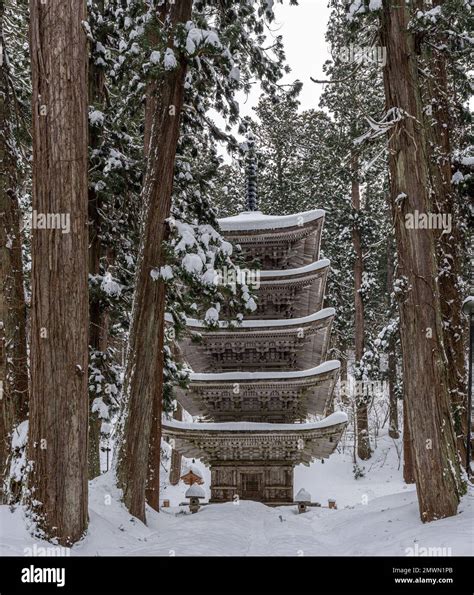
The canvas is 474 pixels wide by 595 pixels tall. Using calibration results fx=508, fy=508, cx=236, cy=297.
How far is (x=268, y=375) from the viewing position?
44.1 feet

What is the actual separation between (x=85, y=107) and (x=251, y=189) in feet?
39.6

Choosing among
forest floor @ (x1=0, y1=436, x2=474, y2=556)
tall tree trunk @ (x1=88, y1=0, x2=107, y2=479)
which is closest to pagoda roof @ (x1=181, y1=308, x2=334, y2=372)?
tall tree trunk @ (x1=88, y1=0, x2=107, y2=479)

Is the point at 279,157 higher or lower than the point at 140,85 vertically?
higher

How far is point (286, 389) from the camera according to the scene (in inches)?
540

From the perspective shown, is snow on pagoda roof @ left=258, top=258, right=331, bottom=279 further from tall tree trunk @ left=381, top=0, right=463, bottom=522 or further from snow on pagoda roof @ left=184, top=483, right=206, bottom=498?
tall tree trunk @ left=381, top=0, right=463, bottom=522

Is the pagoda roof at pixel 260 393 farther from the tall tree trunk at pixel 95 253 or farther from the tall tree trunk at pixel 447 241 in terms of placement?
the tall tree trunk at pixel 447 241

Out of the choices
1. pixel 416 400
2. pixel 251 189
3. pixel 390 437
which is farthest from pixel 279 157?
pixel 416 400

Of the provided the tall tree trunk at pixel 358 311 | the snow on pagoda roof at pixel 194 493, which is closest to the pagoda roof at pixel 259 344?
the snow on pagoda roof at pixel 194 493

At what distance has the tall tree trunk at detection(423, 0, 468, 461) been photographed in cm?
922

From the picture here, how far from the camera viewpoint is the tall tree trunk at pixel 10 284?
8.37 m

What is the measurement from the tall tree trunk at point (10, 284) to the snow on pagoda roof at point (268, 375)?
560 centimetres

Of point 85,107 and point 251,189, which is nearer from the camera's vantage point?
point 85,107

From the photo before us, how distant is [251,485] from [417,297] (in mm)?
9685
